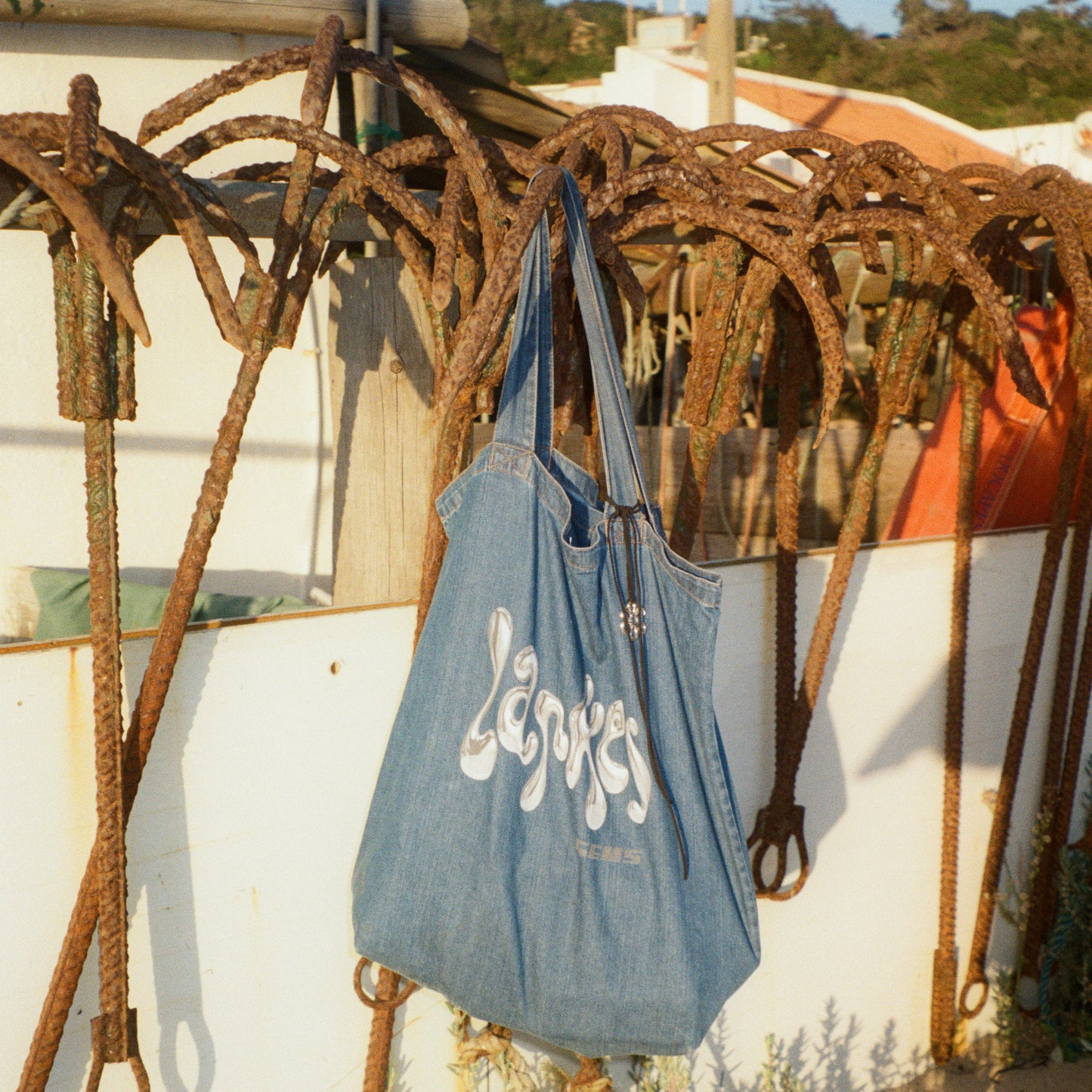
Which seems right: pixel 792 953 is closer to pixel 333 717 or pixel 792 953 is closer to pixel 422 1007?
pixel 422 1007

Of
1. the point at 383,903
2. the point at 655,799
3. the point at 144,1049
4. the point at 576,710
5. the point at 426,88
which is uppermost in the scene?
the point at 426,88

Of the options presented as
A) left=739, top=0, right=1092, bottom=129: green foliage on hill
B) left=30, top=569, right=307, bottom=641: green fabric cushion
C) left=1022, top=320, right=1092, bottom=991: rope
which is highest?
left=739, top=0, right=1092, bottom=129: green foliage on hill

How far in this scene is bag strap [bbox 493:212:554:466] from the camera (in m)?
1.47

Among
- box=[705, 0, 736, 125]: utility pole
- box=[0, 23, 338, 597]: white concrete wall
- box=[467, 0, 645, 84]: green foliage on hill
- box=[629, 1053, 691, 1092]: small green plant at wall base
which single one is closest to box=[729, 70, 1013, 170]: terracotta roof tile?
box=[705, 0, 736, 125]: utility pole

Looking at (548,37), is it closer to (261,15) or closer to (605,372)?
(261,15)

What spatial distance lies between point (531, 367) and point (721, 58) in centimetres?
1094

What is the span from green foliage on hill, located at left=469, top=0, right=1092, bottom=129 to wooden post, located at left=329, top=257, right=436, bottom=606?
1138 inches

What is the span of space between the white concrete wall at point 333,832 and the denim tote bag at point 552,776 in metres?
0.34

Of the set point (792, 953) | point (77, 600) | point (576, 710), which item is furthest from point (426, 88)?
point (792, 953)

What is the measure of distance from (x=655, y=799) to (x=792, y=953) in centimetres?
114

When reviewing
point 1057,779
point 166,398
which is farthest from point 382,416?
point 1057,779

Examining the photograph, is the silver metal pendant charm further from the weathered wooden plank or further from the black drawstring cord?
the weathered wooden plank

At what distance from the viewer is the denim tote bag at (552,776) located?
1378mm

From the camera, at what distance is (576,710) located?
144cm
